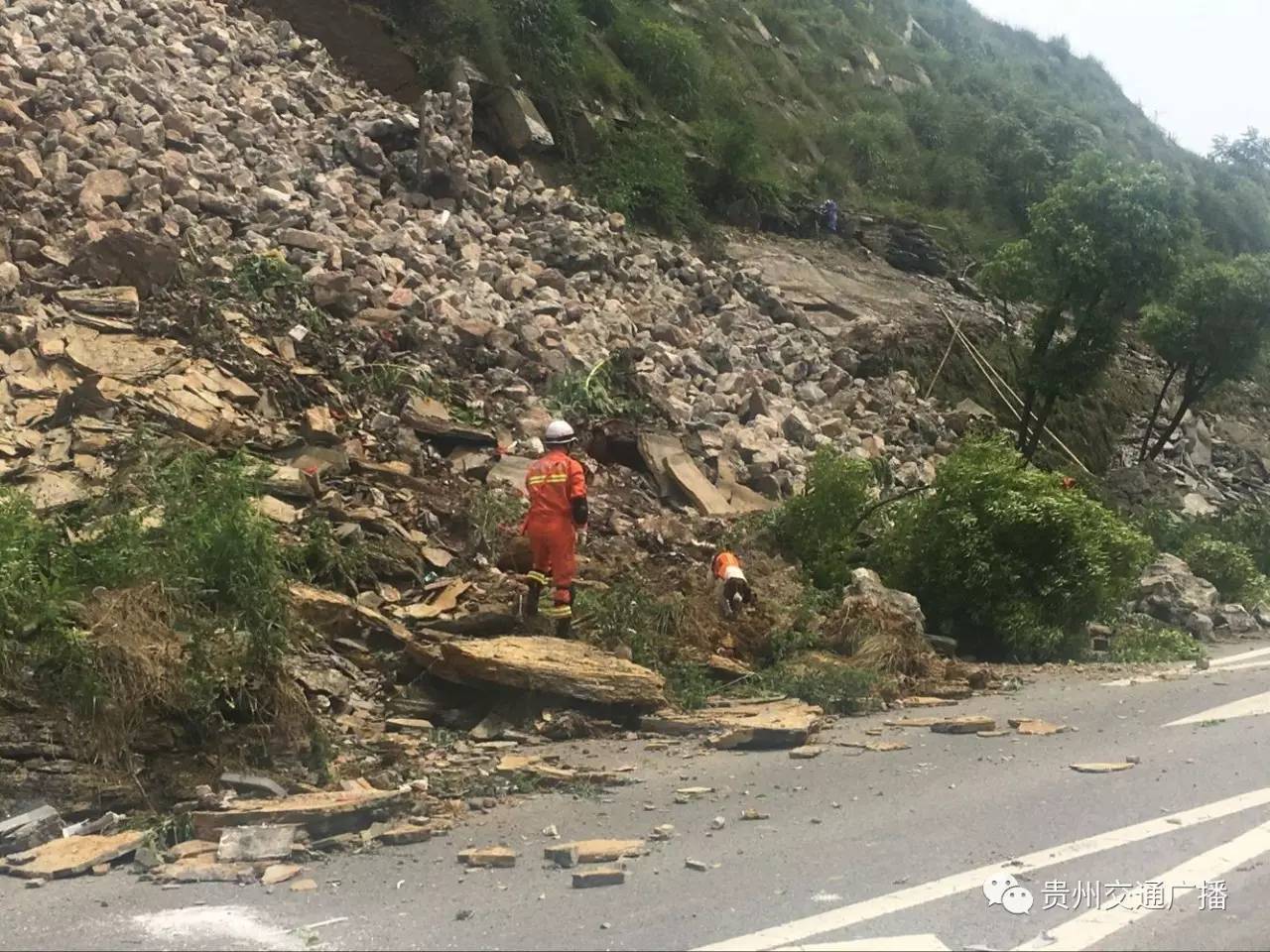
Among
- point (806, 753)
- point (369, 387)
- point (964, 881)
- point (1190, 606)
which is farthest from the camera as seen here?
point (1190, 606)

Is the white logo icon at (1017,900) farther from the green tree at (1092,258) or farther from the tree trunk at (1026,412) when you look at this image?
the tree trunk at (1026,412)

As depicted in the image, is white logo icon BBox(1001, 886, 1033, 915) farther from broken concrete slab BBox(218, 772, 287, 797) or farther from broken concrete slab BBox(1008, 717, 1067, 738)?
broken concrete slab BBox(218, 772, 287, 797)

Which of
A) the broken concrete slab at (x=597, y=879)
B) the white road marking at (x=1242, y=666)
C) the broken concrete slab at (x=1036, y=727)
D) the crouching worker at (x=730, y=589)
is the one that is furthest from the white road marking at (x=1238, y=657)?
the broken concrete slab at (x=597, y=879)

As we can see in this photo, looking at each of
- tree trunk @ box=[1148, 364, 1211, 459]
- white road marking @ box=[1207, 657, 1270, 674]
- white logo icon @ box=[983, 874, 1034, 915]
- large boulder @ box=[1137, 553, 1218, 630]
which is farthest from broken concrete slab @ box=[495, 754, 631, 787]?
tree trunk @ box=[1148, 364, 1211, 459]

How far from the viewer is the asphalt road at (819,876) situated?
3.50 metres

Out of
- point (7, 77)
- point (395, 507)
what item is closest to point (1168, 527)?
point (395, 507)

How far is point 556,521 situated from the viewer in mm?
7281

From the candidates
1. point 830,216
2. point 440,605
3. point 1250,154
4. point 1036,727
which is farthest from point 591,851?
point 1250,154

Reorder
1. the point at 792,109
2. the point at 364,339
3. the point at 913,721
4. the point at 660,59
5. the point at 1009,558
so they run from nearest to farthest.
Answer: the point at 913,721, the point at 1009,558, the point at 364,339, the point at 660,59, the point at 792,109

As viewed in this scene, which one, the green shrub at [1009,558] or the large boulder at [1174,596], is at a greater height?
the green shrub at [1009,558]

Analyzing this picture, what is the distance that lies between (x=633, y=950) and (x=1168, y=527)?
458 inches

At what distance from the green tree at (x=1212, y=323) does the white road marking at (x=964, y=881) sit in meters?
14.0

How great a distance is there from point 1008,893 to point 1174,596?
818cm

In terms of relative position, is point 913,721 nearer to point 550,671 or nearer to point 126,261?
point 550,671
